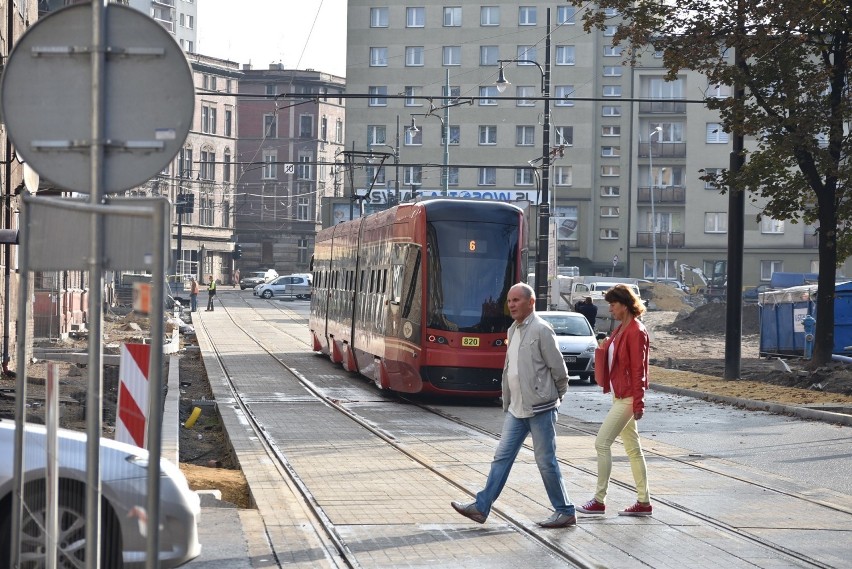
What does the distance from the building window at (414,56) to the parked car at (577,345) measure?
5960cm

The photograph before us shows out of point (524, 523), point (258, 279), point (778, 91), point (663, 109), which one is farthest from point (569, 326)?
point (258, 279)

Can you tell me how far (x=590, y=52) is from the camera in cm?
8638

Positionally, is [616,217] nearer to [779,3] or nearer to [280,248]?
[280,248]

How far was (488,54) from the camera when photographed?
86.4 metres

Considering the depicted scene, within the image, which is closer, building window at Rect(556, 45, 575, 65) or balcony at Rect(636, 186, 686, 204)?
building window at Rect(556, 45, 575, 65)

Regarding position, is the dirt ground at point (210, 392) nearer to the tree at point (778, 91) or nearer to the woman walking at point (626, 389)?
the tree at point (778, 91)

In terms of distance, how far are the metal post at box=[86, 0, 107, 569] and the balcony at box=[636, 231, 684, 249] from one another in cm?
8305

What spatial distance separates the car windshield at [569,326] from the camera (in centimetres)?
2856

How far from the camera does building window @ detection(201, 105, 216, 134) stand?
10725 cm

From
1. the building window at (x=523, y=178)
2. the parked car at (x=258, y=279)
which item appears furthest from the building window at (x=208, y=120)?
the building window at (x=523, y=178)

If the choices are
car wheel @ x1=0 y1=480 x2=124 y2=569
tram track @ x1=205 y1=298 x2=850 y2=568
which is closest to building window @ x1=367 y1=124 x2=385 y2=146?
tram track @ x1=205 y1=298 x2=850 y2=568

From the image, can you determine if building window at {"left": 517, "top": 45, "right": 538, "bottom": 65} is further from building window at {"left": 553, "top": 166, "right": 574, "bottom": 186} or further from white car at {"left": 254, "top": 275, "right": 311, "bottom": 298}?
white car at {"left": 254, "top": 275, "right": 311, "bottom": 298}

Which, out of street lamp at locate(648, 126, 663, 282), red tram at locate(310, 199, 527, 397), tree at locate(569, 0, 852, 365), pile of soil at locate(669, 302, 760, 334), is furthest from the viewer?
street lamp at locate(648, 126, 663, 282)

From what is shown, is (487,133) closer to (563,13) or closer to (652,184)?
(563,13)
